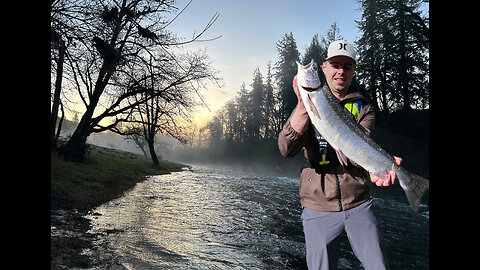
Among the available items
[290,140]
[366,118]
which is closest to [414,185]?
[366,118]

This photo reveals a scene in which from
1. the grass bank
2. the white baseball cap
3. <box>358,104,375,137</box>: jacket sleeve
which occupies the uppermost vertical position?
the white baseball cap

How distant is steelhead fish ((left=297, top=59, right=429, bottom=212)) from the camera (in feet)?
7.62

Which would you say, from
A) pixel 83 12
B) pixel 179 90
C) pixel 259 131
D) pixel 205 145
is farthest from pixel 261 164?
pixel 205 145

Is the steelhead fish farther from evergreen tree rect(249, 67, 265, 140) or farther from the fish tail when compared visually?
evergreen tree rect(249, 67, 265, 140)

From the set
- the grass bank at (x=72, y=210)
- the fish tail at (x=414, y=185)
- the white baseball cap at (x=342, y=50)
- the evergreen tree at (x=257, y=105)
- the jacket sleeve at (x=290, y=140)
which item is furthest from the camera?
the evergreen tree at (x=257, y=105)

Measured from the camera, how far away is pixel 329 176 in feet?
8.66

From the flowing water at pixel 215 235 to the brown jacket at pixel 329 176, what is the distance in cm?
320

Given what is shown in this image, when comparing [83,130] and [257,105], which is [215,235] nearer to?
[83,130]

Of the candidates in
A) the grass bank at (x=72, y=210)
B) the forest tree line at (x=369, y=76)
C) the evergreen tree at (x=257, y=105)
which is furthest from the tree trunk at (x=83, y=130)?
the evergreen tree at (x=257, y=105)

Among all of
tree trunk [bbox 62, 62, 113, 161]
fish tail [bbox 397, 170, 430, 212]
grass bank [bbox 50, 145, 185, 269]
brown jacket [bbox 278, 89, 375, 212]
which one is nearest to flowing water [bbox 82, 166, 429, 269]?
grass bank [bbox 50, 145, 185, 269]

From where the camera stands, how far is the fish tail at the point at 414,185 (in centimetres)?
230

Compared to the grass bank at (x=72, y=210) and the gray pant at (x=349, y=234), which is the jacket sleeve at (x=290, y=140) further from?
the grass bank at (x=72, y=210)

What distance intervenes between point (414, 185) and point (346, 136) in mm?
714
